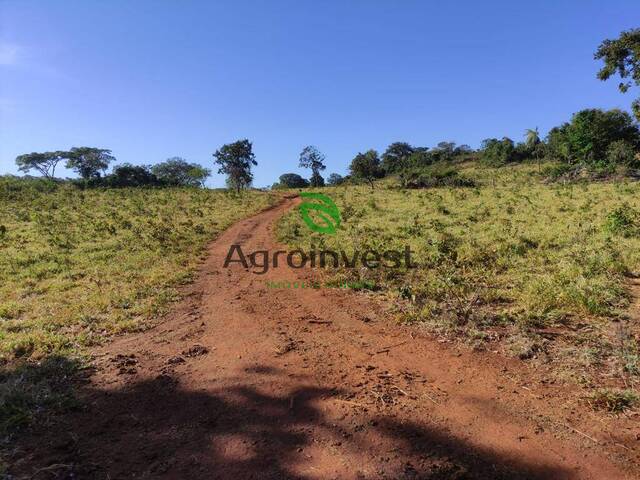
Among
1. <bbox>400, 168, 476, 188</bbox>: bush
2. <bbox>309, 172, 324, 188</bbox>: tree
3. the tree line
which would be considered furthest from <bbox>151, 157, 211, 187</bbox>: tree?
<bbox>400, 168, 476, 188</bbox>: bush

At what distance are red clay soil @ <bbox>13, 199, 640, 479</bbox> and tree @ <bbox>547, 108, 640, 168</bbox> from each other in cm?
5387

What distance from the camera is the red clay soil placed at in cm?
349

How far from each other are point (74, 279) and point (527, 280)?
1130cm

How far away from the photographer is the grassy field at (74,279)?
5.48 metres

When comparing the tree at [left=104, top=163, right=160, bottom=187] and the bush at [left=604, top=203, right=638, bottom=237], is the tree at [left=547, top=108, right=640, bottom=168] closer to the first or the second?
the bush at [left=604, top=203, right=638, bottom=237]

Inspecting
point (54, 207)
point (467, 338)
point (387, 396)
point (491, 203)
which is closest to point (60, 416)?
point (387, 396)

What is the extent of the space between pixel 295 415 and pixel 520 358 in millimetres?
3188

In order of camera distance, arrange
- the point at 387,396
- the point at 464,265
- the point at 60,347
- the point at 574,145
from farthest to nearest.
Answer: the point at 574,145, the point at 464,265, the point at 60,347, the point at 387,396

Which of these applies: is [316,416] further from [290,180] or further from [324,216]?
[290,180]

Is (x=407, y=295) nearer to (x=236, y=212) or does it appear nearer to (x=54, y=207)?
(x=236, y=212)

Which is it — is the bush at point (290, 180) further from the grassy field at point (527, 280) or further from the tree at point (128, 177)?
the grassy field at point (527, 280)

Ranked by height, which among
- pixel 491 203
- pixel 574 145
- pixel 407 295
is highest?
pixel 574 145

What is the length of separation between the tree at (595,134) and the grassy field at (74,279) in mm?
47287

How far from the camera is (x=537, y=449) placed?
362 centimetres
